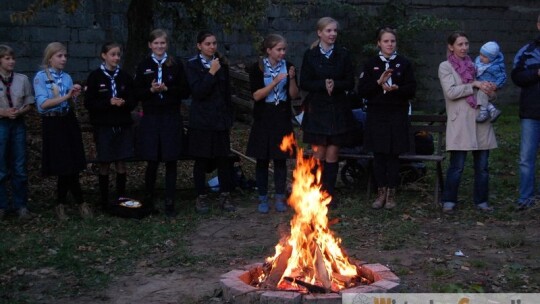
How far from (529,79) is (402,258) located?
9.51 ft

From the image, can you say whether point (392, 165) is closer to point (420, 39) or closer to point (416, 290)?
point (416, 290)

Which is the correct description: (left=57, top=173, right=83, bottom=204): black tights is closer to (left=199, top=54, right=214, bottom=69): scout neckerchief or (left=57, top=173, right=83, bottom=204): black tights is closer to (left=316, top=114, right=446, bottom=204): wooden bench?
(left=199, top=54, right=214, bottom=69): scout neckerchief

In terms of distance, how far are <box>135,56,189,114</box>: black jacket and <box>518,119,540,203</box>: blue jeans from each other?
384 centimetres

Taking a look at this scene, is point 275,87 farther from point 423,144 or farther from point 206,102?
point 423,144

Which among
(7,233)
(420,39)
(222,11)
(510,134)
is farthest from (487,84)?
(420,39)

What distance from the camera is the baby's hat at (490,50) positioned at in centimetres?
868

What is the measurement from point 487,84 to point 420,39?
10456 millimetres

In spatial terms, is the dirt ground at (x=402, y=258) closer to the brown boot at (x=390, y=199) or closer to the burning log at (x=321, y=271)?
the brown boot at (x=390, y=199)

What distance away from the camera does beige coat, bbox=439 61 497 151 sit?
28.2 feet

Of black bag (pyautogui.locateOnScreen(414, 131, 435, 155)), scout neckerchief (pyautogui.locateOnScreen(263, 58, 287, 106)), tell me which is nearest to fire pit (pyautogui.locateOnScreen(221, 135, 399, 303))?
scout neckerchief (pyautogui.locateOnScreen(263, 58, 287, 106))

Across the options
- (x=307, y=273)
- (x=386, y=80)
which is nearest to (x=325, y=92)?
(x=386, y=80)

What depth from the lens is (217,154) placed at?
8.79 metres

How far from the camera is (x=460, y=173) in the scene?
8.84 meters

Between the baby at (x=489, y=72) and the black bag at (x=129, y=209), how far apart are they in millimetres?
3849
